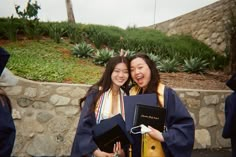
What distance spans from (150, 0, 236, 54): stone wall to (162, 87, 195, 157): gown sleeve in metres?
8.19

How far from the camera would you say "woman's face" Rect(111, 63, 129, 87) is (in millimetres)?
2885

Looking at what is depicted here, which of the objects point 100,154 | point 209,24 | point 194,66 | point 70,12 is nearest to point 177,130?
point 100,154

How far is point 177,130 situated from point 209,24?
399 inches

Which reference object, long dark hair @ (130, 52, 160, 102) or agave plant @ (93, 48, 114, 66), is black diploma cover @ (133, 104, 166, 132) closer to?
long dark hair @ (130, 52, 160, 102)

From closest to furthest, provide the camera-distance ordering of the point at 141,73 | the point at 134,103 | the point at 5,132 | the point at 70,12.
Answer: the point at 5,132 < the point at 134,103 < the point at 141,73 < the point at 70,12

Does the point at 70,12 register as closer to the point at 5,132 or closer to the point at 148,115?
the point at 148,115

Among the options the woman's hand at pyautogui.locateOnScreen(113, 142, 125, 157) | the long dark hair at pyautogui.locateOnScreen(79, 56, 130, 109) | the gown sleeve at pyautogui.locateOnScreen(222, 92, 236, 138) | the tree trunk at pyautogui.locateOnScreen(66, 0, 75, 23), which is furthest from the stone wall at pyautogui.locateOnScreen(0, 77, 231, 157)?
the tree trunk at pyautogui.locateOnScreen(66, 0, 75, 23)

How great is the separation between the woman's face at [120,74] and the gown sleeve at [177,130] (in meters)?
0.46

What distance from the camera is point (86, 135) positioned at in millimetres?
2643

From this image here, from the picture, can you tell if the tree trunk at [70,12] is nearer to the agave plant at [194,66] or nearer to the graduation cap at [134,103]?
the agave plant at [194,66]

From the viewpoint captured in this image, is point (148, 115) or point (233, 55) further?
point (233, 55)

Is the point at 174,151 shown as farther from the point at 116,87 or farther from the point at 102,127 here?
the point at 116,87

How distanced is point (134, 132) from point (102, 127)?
10.7 inches

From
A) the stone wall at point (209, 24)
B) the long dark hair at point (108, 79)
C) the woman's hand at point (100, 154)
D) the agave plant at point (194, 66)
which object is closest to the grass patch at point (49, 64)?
the agave plant at point (194, 66)
